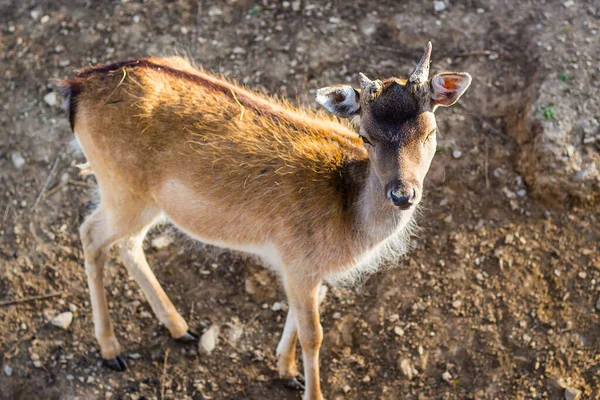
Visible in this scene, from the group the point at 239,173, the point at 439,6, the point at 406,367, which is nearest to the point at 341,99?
the point at 239,173

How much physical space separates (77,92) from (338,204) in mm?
2322

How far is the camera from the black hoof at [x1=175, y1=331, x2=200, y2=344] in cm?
660

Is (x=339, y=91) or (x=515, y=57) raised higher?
(x=339, y=91)

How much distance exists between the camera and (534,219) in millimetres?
6848

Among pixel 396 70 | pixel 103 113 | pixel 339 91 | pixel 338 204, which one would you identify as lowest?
pixel 396 70

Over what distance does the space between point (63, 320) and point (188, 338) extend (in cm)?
118

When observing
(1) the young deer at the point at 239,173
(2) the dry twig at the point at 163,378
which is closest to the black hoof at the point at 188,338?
(2) the dry twig at the point at 163,378

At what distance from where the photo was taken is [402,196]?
4551 mm

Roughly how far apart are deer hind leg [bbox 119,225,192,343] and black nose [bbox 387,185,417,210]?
8.96ft

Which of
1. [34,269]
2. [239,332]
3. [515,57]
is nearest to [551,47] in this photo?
A: [515,57]

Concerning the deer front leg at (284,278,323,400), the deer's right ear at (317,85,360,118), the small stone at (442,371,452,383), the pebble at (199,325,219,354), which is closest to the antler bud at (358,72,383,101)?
the deer's right ear at (317,85,360,118)

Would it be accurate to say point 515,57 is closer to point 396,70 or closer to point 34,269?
point 396,70

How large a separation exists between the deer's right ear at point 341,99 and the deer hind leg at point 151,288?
2.38 meters

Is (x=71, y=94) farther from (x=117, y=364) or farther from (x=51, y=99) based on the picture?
(x=117, y=364)
